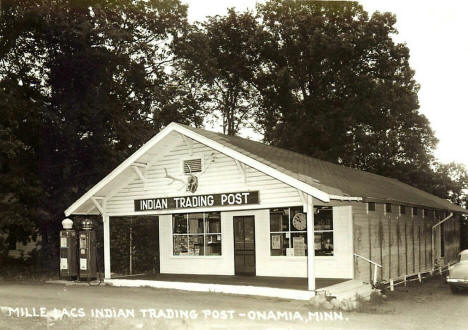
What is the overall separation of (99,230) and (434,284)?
1415 centimetres

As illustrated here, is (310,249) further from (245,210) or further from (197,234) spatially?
(197,234)

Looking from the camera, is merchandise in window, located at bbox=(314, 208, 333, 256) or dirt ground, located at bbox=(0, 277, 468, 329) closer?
dirt ground, located at bbox=(0, 277, 468, 329)

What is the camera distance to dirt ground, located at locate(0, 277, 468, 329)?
10.1 metres

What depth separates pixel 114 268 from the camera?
21.8 meters

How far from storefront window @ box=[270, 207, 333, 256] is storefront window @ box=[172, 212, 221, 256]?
225 cm

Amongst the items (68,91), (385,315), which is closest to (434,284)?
(385,315)

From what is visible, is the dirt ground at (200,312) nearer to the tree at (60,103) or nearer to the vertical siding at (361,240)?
the vertical siding at (361,240)

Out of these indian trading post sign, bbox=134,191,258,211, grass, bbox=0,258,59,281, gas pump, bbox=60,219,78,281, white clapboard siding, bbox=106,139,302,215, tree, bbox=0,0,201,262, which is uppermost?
tree, bbox=0,0,201,262

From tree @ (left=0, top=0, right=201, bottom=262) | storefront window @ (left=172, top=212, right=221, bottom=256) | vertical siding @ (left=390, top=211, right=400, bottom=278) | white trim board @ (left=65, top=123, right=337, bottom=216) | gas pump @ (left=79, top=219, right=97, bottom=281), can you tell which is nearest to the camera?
white trim board @ (left=65, top=123, right=337, bottom=216)

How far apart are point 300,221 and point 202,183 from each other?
351 cm

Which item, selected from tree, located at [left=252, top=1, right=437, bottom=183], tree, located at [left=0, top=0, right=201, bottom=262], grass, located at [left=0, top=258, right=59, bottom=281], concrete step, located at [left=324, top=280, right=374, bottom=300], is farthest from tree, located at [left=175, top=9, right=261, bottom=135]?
concrete step, located at [left=324, top=280, right=374, bottom=300]

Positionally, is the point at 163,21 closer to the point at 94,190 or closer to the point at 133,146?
the point at 133,146

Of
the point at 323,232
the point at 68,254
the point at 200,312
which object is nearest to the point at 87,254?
the point at 68,254

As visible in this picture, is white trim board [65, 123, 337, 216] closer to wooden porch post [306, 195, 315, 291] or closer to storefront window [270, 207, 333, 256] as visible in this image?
wooden porch post [306, 195, 315, 291]
